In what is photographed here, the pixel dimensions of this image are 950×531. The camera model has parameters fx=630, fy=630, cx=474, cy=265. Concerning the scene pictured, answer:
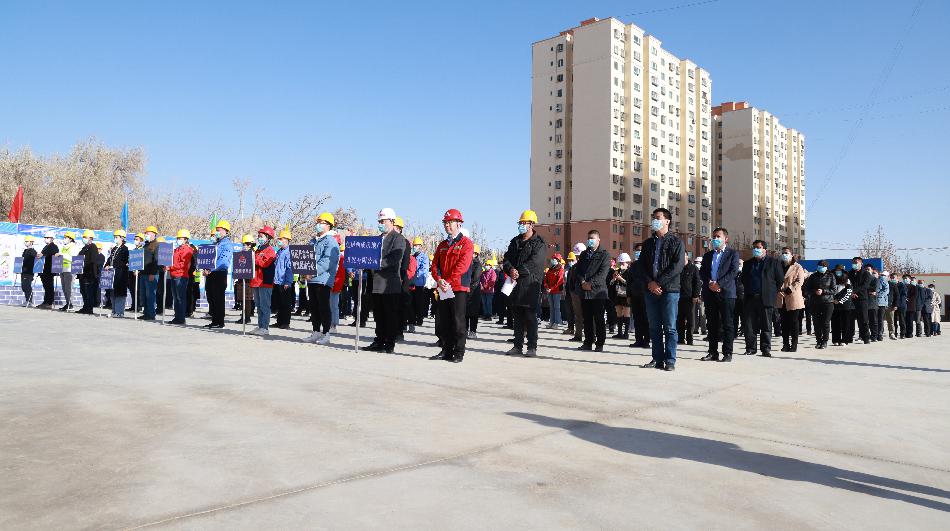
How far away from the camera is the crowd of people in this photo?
8.59m

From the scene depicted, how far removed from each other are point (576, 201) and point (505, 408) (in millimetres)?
74512

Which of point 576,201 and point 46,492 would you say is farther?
point 576,201

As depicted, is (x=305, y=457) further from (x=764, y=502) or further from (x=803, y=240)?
(x=803, y=240)

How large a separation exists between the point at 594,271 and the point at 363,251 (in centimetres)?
399

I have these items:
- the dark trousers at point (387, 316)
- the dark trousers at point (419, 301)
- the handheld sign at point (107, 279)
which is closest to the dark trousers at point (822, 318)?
the dark trousers at point (419, 301)

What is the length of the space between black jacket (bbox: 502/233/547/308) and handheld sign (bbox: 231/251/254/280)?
520 cm

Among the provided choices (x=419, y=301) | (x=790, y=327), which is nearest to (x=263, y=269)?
(x=419, y=301)

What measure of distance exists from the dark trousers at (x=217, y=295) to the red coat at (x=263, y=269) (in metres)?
0.86

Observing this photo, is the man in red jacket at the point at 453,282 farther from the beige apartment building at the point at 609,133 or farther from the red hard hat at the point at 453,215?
the beige apartment building at the point at 609,133

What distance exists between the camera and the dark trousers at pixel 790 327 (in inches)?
476

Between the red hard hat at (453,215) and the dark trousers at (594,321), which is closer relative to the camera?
the red hard hat at (453,215)

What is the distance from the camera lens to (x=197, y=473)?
307 cm

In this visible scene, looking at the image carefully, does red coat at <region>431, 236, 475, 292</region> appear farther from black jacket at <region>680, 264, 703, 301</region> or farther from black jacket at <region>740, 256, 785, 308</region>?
black jacket at <region>680, 264, 703, 301</region>

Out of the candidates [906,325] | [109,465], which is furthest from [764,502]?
[906,325]
